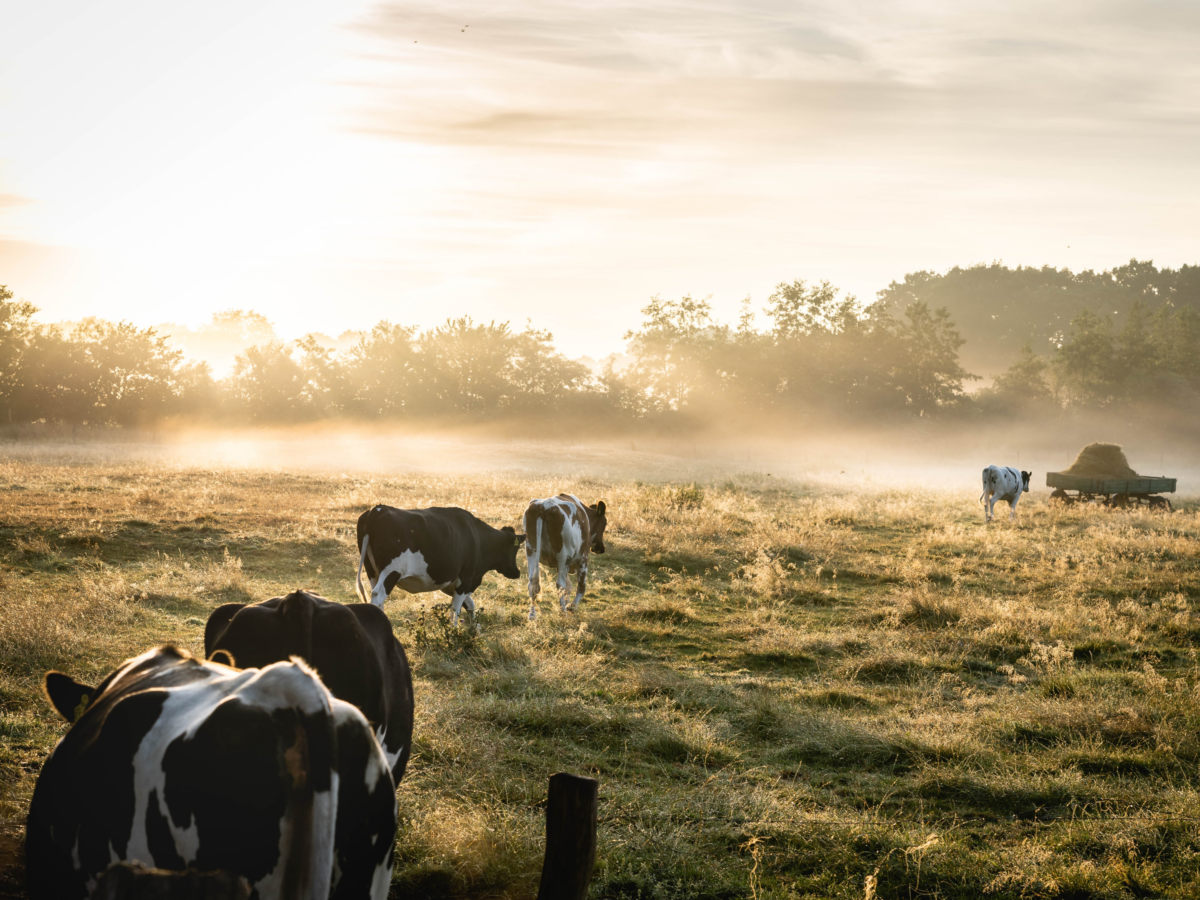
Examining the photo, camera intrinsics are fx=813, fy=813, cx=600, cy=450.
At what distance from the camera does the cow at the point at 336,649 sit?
3797 mm

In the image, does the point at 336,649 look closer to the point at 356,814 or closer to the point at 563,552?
the point at 356,814

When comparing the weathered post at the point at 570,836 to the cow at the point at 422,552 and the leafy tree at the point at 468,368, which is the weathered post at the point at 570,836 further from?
the leafy tree at the point at 468,368

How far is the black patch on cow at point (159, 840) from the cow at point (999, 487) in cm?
2276

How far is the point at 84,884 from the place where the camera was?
2404mm

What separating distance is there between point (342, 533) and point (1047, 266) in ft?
419

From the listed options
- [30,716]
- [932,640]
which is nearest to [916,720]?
[932,640]

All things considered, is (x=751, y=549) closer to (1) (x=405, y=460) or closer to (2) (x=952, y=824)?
(2) (x=952, y=824)

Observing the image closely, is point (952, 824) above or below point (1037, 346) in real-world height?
below

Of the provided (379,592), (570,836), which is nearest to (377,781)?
(570,836)

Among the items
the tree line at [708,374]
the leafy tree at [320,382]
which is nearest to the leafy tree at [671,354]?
the tree line at [708,374]

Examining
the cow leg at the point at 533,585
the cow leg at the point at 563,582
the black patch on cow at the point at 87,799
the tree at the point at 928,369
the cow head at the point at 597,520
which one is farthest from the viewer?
the tree at the point at 928,369

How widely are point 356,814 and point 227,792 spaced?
38cm

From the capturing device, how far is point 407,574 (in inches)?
364

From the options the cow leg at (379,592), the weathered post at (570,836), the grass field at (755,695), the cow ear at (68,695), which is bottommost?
the grass field at (755,695)
